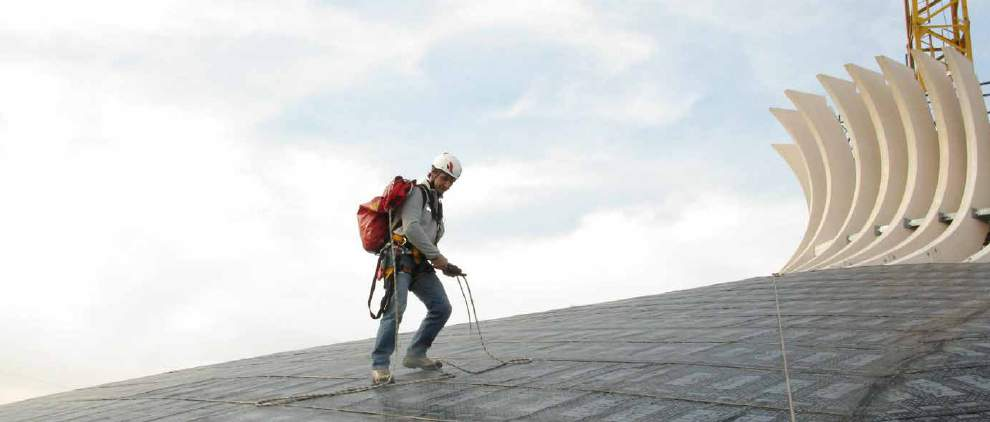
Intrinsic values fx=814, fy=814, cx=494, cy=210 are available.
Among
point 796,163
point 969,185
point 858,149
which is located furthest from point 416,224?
point 796,163

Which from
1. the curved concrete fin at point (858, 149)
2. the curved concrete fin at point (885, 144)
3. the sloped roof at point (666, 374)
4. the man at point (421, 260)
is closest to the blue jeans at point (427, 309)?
the man at point (421, 260)

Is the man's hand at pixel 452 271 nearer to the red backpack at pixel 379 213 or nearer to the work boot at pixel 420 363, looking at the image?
the red backpack at pixel 379 213

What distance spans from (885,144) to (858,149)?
56.7 inches

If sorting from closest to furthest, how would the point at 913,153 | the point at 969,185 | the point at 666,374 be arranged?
the point at 666,374 → the point at 969,185 → the point at 913,153

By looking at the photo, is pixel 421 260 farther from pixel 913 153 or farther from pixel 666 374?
pixel 913 153

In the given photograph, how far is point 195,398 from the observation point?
272 inches

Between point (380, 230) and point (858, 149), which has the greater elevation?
point (858, 149)

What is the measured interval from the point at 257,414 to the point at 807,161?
941 inches

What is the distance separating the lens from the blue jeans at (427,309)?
586cm

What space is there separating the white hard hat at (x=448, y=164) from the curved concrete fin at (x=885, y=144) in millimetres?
17943

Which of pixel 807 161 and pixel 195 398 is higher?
pixel 807 161

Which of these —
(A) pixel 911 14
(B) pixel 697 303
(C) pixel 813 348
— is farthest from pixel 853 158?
(C) pixel 813 348

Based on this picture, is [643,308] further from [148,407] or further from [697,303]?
[148,407]

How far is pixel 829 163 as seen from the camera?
2431cm
